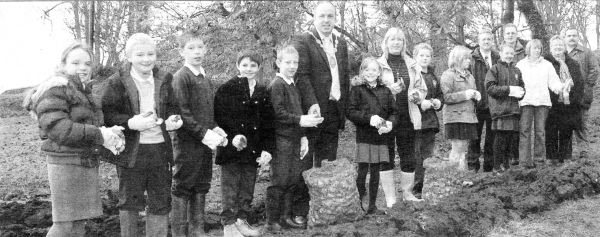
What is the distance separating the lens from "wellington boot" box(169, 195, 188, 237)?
4.97m

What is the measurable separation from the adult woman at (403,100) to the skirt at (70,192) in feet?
9.25

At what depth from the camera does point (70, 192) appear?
4.18 m

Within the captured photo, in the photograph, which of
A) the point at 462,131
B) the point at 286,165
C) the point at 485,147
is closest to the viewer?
the point at 286,165

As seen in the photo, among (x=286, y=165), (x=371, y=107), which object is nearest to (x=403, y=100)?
(x=371, y=107)

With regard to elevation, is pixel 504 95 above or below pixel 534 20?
below

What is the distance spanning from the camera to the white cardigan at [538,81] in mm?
7352

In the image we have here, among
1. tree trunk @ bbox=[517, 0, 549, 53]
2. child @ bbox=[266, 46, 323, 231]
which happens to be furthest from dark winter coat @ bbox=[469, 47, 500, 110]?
tree trunk @ bbox=[517, 0, 549, 53]

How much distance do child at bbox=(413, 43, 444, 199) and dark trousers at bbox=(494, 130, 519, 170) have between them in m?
1.21

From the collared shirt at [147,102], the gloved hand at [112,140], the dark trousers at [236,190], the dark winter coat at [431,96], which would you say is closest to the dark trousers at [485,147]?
the dark winter coat at [431,96]

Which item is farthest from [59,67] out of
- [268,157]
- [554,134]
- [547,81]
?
[554,134]

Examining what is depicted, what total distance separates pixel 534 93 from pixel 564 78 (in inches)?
26.7

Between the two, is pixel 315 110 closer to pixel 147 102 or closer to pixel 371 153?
pixel 371 153

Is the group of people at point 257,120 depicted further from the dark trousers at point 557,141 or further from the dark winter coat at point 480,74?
the dark trousers at point 557,141

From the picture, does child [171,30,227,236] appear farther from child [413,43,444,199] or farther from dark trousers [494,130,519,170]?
dark trousers [494,130,519,170]
